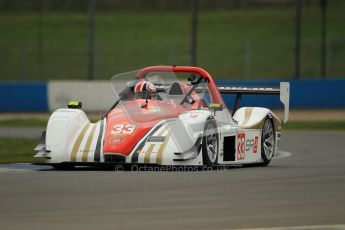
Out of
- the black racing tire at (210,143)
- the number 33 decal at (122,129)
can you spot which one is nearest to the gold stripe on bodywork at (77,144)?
the number 33 decal at (122,129)

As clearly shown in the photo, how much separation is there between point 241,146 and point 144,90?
1534 mm

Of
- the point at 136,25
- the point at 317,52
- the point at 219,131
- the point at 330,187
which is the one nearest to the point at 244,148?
the point at 219,131

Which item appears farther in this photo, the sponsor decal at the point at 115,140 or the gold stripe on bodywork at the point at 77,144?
Answer: the gold stripe on bodywork at the point at 77,144

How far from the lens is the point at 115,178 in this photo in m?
12.1

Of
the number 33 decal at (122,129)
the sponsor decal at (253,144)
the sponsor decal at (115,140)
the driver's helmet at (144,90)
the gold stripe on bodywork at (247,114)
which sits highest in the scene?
the driver's helmet at (144,90)

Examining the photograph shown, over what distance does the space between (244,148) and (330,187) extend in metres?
3.05

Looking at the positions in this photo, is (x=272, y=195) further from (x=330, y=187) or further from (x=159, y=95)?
(x=159, y=95)

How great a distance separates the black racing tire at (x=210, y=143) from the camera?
44.1 ft

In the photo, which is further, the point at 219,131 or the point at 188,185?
the point at 219,131

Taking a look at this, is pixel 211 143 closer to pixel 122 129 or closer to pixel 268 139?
pixel 122 129

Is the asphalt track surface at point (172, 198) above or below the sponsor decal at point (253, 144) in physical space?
below

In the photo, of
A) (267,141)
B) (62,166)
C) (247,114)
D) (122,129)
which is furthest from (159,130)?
(267,141)

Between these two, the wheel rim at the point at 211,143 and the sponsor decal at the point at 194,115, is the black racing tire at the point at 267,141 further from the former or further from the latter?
the sponsor decal at the point at 194,115

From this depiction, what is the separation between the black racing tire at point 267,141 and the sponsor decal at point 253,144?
0.21 m
